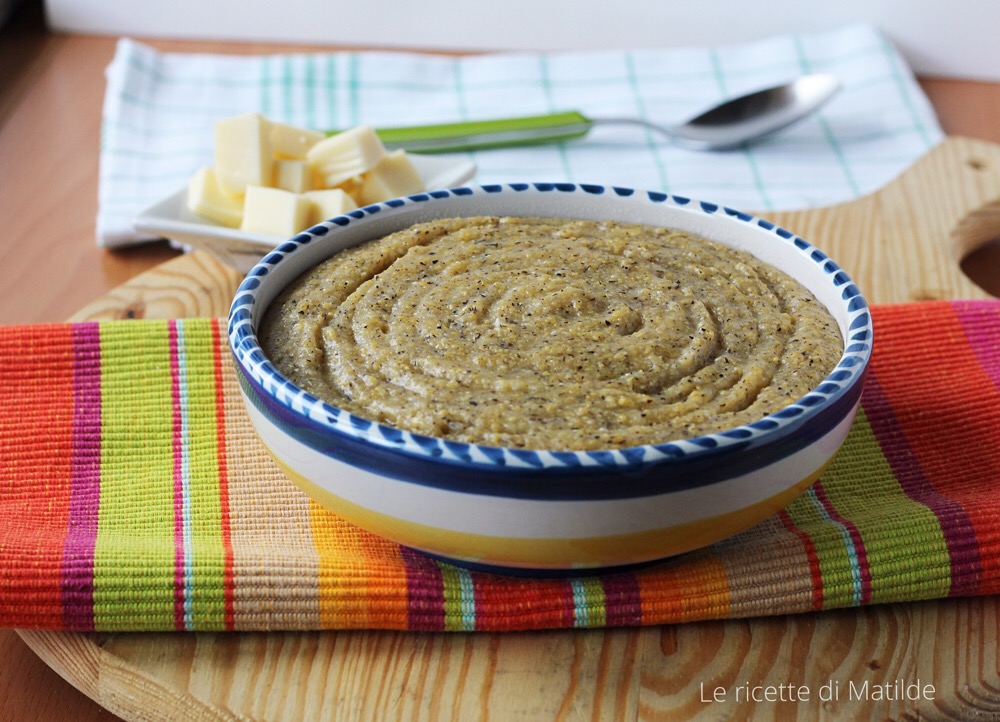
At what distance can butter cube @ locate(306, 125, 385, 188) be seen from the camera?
2516 millimetres

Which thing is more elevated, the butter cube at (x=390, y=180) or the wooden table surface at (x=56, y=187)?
the butter cube at (x=390, y=180)

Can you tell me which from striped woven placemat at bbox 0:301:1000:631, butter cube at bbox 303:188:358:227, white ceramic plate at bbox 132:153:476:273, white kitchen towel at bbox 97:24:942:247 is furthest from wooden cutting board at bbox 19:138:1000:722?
white kitchen towel at bbox 97:24:942:247

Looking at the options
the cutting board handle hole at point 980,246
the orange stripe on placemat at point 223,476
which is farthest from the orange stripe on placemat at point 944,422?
the orange stripe on placemat at point 223,476

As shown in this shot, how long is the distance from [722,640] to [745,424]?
0.30 metres

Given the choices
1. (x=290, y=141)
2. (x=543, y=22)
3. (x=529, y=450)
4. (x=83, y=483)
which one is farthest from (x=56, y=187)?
(x=529, y=450)

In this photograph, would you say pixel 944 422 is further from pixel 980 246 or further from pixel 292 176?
pixel 292 176

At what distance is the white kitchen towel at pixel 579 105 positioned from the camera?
333cm

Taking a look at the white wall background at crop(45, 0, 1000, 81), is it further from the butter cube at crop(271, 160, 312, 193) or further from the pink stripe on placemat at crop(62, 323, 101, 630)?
the pink stripe on placemat at crop(62, 323, 101, 630)

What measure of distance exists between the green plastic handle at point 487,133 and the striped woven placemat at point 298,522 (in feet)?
3.86

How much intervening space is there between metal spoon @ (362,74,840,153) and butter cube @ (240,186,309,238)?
104cm

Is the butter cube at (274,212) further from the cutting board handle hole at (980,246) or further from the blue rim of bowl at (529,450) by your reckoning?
the cutting board handle hole at (980,246)

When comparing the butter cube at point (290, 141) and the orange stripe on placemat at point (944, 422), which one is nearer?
the orange stripe on placemat at point (944, 422)

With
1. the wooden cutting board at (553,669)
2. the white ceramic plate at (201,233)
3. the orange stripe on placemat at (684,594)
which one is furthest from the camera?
the white ceramic plate at (201,233)

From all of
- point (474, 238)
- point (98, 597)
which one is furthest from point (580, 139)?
point (98, 597)
